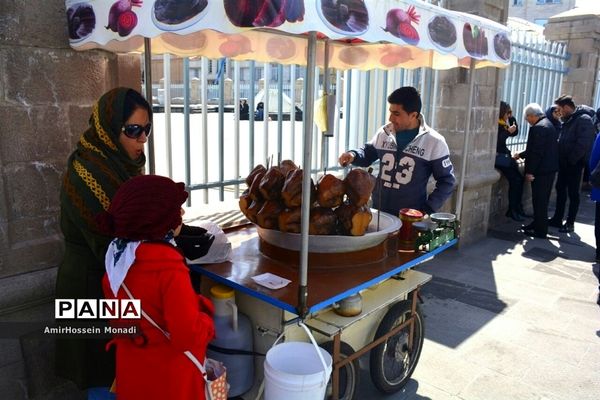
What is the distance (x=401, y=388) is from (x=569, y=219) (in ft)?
17.7

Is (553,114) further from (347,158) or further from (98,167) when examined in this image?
(98,167)

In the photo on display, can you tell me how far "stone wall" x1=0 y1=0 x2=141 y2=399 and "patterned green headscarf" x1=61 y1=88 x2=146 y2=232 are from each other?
25.8 inches

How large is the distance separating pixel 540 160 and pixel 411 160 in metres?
3.96

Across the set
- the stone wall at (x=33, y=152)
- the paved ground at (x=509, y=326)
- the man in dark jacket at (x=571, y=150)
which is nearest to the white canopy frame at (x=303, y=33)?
the stone wall at (x=33, y=152)

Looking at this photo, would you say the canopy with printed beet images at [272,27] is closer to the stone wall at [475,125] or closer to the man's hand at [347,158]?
the man's hand at [347,158]

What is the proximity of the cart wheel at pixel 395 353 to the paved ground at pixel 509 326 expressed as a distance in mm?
130

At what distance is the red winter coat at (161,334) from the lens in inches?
65.3

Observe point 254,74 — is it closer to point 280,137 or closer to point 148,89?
point 280,137

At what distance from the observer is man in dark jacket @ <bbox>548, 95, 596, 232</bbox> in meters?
6.98

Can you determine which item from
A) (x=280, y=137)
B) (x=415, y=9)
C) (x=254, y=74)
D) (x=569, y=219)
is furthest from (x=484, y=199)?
(x=415, y=9)

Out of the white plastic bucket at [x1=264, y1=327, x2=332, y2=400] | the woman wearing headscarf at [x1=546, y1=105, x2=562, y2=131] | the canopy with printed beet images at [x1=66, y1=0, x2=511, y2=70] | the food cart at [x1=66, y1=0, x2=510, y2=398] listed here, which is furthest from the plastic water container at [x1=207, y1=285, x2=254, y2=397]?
the woman wearing headscarf at [x1=546, y1=105, x2=562, y2=131]

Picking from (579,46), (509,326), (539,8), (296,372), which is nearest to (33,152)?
(296,372)

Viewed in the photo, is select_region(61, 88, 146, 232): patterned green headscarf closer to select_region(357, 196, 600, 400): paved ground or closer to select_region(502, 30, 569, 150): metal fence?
select_region(357, 196, 600, 400): paved ground

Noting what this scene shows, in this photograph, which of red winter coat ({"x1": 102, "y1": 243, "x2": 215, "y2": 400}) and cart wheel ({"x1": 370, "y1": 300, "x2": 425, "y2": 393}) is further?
cart wheel ({"x1": 370, "y1": 300, "x2": 425, "y2": 393})
